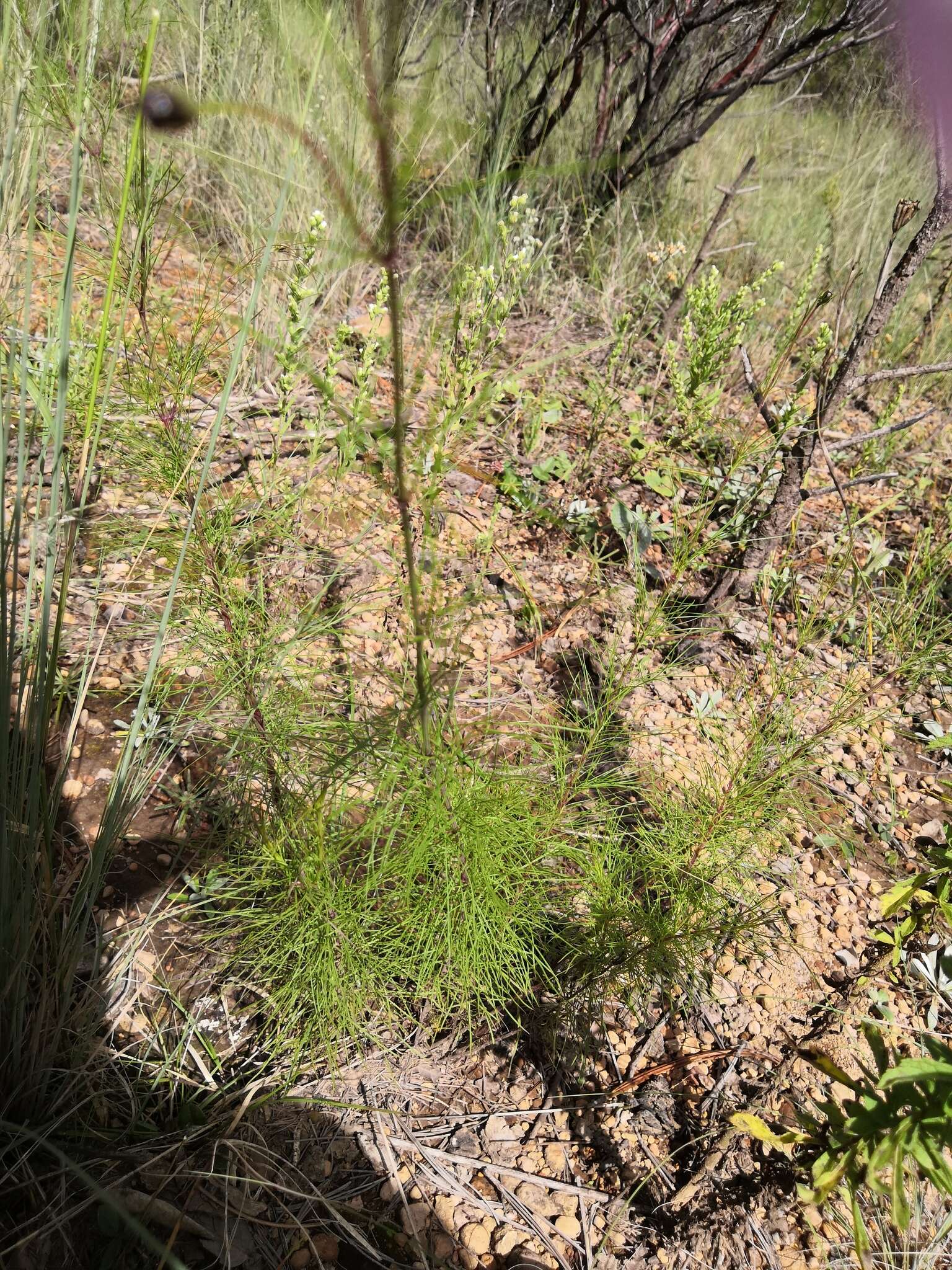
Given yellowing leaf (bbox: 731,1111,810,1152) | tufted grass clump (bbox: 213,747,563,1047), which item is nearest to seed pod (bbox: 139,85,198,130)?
tufted grass clump (bbox: 213,747,563,1047)

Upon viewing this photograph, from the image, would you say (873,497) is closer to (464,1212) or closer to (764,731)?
(764,731)

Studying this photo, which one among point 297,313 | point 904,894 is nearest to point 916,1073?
point 904,894

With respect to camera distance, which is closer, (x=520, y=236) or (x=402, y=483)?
(x=402, y=483)

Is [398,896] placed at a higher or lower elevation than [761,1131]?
higher

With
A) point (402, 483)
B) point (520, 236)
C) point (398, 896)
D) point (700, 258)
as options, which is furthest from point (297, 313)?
point (520, 236)

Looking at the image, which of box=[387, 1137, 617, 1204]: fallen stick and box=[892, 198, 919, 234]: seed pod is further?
box=[892, 198, 919, 234]: seed pod

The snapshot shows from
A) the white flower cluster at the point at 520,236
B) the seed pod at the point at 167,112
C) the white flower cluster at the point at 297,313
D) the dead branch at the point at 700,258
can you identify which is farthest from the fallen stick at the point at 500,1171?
the dead branch at the point at 700,258

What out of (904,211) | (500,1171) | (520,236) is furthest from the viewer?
(520,236)

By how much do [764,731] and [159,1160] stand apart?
1.18 metres

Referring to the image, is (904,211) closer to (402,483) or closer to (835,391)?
(835,391)

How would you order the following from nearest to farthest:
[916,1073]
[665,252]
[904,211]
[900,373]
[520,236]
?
[916,1073]
[904,211]
[900,373]
[520,236]
[665,252]

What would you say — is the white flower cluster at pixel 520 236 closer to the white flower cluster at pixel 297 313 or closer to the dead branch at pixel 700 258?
the dead branch at pixel 700 258

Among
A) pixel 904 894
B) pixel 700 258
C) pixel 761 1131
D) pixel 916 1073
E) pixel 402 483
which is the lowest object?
pixel 761 1131

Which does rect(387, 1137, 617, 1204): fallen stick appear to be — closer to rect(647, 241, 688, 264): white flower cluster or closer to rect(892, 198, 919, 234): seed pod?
rect(892, 198, 919, 234): seed pod
